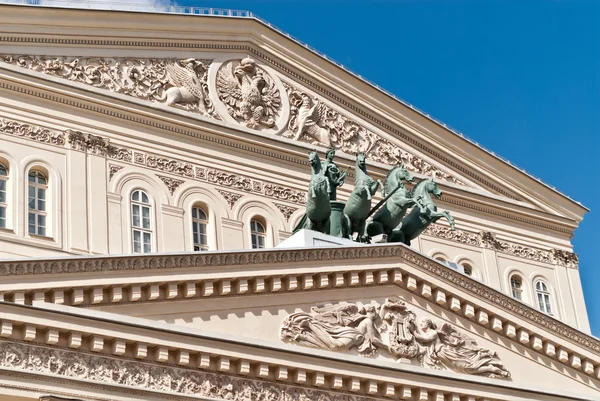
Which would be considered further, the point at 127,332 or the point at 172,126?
the point at 172,126

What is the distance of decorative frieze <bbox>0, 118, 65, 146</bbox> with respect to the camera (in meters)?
34.5

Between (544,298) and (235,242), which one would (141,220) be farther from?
(544,298)

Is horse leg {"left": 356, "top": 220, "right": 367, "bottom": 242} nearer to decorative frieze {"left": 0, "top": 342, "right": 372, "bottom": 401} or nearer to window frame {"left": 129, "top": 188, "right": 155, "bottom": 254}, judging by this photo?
decorative frieze {"left": 0, "top": 342, "right": 372, "bottom": 401}

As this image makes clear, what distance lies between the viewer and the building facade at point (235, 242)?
24.7 metres

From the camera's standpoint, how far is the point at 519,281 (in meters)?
42.9

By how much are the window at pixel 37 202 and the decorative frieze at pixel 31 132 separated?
2.83ft

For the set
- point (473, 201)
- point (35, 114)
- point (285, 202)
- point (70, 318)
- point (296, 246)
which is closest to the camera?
point (70, 318)

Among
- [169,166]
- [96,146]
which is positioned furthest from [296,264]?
[169,166]

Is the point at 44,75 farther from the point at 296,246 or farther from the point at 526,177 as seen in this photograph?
the point at 526,177

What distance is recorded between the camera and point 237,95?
38469mm

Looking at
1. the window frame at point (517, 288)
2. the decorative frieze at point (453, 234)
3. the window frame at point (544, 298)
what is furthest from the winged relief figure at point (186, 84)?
the window frame at point (544, 298)

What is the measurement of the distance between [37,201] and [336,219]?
337 inches

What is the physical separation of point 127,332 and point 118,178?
11.8 m

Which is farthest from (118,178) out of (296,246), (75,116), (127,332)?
(127,332)
